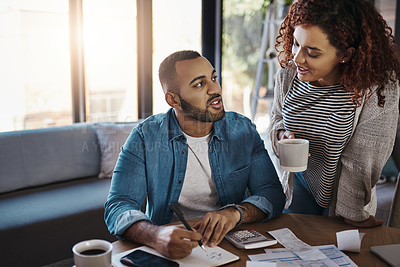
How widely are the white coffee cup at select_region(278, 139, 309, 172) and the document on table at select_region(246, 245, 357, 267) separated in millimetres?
280

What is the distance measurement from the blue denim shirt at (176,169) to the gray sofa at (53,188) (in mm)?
1133

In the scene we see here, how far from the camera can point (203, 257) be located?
1216 millimetres

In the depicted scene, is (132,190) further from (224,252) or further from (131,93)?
(131,93)

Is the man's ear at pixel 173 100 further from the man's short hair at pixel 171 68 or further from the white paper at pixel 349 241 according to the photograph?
the white paper at pixel 349 241

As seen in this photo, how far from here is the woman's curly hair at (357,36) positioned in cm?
144

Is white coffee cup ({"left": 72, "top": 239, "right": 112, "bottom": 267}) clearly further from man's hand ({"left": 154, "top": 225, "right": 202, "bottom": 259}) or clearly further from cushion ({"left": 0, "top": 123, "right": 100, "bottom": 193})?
cushion ({"left": 0, "top": 123, "right": 100, "bottom": 193})

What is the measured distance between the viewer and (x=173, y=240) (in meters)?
1.20

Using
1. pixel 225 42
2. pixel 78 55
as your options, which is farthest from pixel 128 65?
pixel 225 42

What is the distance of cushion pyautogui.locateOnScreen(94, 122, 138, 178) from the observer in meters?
3.25

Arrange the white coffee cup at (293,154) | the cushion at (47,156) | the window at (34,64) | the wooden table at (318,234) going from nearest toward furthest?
the wooden table at (318,234) → the white coffee cup at (293,154) → the cushion at (47,156) → the window at (34,64)

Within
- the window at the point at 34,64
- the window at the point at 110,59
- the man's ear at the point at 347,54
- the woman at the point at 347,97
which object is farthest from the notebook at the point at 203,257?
the window at the point at 110,59

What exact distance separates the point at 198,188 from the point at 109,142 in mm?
1736

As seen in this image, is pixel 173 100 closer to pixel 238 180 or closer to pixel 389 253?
pixel 238 180

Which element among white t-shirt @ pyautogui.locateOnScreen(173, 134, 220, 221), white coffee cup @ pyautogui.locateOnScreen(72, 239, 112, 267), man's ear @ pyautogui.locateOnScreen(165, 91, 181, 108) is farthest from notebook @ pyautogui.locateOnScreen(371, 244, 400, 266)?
man's ear @ pyautogui.locateOnScreen(165, 91, 181, 108)
